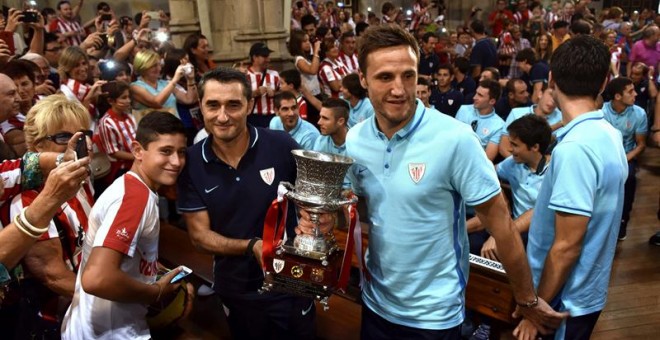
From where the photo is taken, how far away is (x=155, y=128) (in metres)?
2.11

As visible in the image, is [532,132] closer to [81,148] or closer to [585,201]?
[585,201]

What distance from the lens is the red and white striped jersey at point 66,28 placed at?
8.14 metres

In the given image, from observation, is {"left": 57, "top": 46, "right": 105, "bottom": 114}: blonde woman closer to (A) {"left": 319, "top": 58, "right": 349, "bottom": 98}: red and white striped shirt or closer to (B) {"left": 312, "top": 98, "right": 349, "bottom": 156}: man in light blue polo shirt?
(B) {"left": 312, "top": 98, "right": 349, "bottom": 156}: man in light blue polo shirt

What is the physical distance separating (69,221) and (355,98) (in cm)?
365

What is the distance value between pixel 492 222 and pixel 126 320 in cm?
149

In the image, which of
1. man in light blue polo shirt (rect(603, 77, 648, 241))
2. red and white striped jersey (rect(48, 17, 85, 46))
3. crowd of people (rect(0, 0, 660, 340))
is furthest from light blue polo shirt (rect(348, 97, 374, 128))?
red and white striped jersey (rect(48, 17, 85, 46))

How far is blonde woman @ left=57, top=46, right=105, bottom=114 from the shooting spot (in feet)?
15.0

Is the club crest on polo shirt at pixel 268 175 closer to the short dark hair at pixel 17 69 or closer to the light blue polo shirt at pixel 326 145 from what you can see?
the light blue polo shirt at pixel 326 145

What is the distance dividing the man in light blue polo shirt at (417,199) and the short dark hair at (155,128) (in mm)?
783

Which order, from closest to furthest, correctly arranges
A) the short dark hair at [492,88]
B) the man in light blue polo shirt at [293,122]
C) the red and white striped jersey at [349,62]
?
1. the man in light blue polo shirt at [293,122]
2. the short dark hair at [492,88]
3. the red and white striped jersey at [349,62]

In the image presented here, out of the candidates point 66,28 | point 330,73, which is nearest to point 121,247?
point 330,73

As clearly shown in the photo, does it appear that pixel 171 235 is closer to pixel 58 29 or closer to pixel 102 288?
pixel 102 288

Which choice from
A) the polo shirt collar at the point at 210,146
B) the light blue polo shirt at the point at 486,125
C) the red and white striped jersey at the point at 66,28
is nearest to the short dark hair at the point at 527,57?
the light blue polo shirt at the point at 486,125

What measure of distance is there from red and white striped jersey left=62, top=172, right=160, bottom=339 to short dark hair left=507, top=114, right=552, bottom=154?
2356 mm
